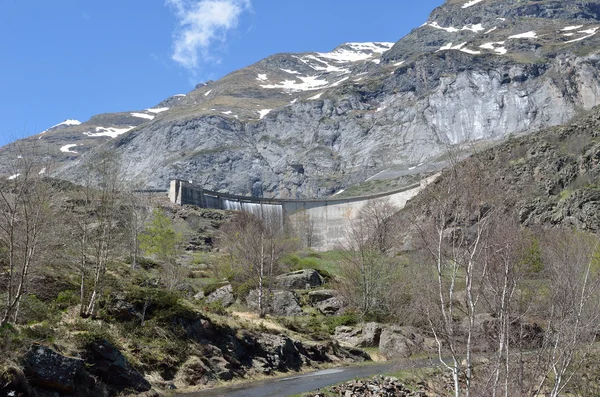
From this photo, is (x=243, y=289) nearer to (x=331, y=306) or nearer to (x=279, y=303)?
(x=279, y=303)

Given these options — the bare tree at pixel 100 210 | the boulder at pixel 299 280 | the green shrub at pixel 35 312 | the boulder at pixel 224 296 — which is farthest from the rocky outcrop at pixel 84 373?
the boulder at pixel 299 280

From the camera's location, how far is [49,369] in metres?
14.5

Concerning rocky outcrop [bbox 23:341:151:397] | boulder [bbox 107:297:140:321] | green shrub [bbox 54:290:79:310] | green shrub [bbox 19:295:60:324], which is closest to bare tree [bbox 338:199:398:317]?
boulder [bbox 107:297:140:321]

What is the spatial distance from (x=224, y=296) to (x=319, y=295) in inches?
316

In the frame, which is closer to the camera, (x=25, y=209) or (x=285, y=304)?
(x=25, y=209)

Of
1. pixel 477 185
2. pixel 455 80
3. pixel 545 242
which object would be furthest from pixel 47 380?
pixel 455 80

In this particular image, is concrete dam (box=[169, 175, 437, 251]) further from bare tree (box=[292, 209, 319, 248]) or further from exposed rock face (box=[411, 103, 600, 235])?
exposed rock face (box=[411, 103, 600, 235])

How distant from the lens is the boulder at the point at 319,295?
143ft

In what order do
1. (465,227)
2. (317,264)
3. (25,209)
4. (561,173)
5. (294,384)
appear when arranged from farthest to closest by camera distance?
(561,173) → (317,264) → (294,384) → (25,209) → (465,227)

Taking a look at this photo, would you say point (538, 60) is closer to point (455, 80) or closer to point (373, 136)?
point (455, 80)

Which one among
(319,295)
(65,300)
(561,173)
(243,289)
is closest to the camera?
(65,300)

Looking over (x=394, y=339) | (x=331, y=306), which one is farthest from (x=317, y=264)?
(x=394, y=339)

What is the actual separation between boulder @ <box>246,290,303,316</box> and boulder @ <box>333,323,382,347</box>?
439cm

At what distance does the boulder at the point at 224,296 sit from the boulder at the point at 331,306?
6992mm
